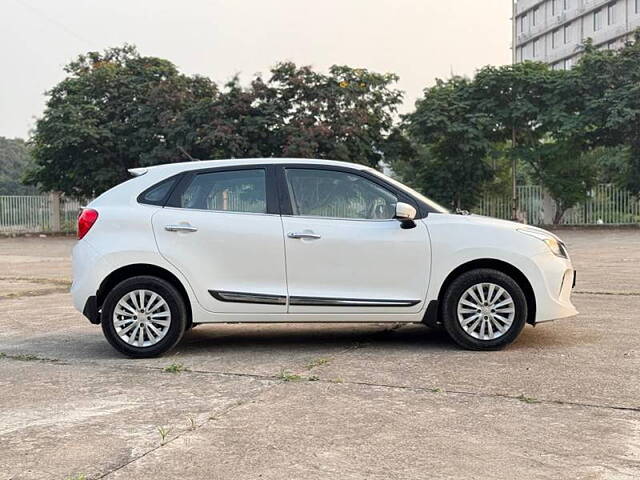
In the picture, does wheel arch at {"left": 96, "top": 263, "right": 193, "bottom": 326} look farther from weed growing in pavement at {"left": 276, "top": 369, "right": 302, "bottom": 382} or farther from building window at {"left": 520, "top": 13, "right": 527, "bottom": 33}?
building window at {"left": 520, "top": 13, "right": 527, "bottom": 33}

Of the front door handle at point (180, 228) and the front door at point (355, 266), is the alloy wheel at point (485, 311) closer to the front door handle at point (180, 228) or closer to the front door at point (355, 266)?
the front door at point (355, 266)

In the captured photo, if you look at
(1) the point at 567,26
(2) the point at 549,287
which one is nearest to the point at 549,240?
(2) the point at 549,287

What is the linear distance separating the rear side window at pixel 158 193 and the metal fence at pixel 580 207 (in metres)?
26.4

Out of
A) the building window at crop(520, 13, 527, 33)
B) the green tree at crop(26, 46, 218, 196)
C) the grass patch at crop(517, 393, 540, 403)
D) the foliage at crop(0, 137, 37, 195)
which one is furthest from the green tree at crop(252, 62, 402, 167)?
the building window at crop(520, 13, 527, 33)

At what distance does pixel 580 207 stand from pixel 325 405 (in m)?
27.9

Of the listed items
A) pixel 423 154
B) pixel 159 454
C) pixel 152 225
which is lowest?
pixel 159 454

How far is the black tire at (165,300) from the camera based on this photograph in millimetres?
6355

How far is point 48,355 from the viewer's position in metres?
6.68

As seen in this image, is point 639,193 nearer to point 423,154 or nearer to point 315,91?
point 423,154

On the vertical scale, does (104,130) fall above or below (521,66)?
below

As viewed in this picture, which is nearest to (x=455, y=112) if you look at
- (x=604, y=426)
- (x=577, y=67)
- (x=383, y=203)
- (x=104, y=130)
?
(x=577, y=67)

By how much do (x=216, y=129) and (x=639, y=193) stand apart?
671 inches

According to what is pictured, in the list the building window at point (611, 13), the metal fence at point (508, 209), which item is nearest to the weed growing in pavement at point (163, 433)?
the metal fence at point (508, 209)

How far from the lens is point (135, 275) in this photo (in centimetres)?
650
